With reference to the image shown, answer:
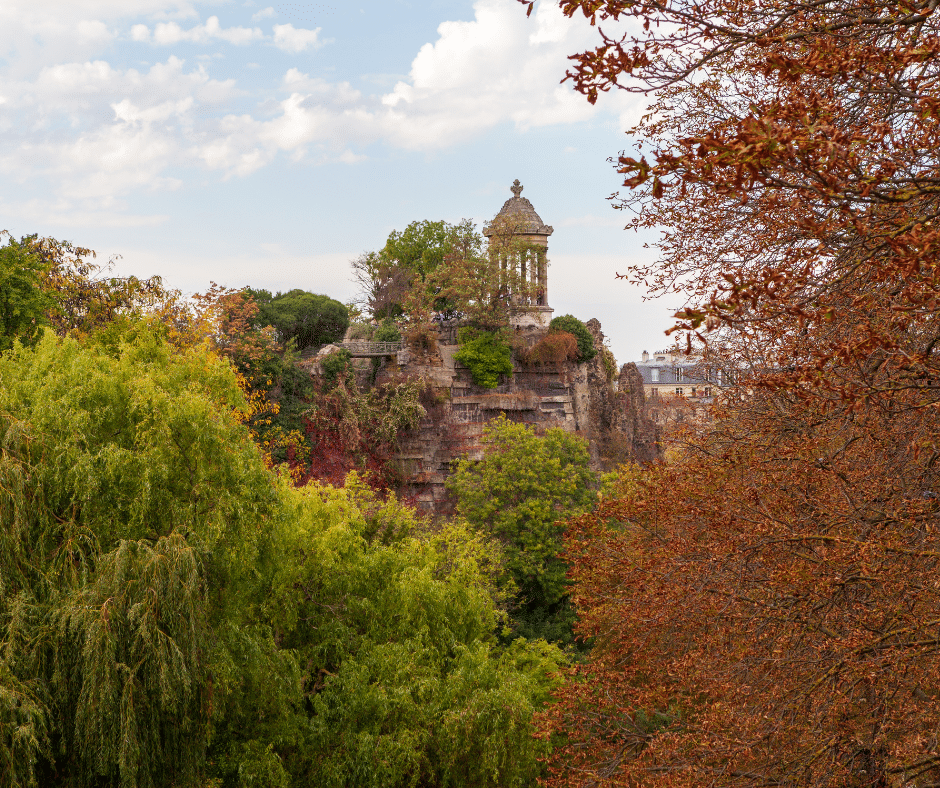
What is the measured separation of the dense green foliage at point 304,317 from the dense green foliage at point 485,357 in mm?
7031

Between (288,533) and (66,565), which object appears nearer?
(66,565)

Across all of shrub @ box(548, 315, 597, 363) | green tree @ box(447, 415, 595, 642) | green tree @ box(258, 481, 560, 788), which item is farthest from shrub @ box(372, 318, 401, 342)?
green tree @ box(258, 481, 560, 788)

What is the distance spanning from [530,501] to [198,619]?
57.3ft

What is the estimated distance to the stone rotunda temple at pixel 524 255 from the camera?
1554 inches

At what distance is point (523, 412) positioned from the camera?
37.6 m

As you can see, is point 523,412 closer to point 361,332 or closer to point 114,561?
point 361,332

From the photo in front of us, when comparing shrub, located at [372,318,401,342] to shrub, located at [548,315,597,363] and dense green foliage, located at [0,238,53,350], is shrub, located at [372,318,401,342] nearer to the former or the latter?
shrub, located at [548,315,597,363]

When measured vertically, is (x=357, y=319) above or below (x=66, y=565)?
above

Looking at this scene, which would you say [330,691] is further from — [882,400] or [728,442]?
[882,400]

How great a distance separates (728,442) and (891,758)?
11.8 feet

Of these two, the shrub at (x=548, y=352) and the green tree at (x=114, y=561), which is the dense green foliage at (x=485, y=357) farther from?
the green tree at (x=114, y=561)

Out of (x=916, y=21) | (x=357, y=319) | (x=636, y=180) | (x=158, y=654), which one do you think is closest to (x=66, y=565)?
(x=158, y=654)

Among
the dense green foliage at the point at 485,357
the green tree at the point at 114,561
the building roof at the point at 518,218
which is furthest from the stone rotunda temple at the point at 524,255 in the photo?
the green tree at the point at 114,561

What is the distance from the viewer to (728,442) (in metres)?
9.30
